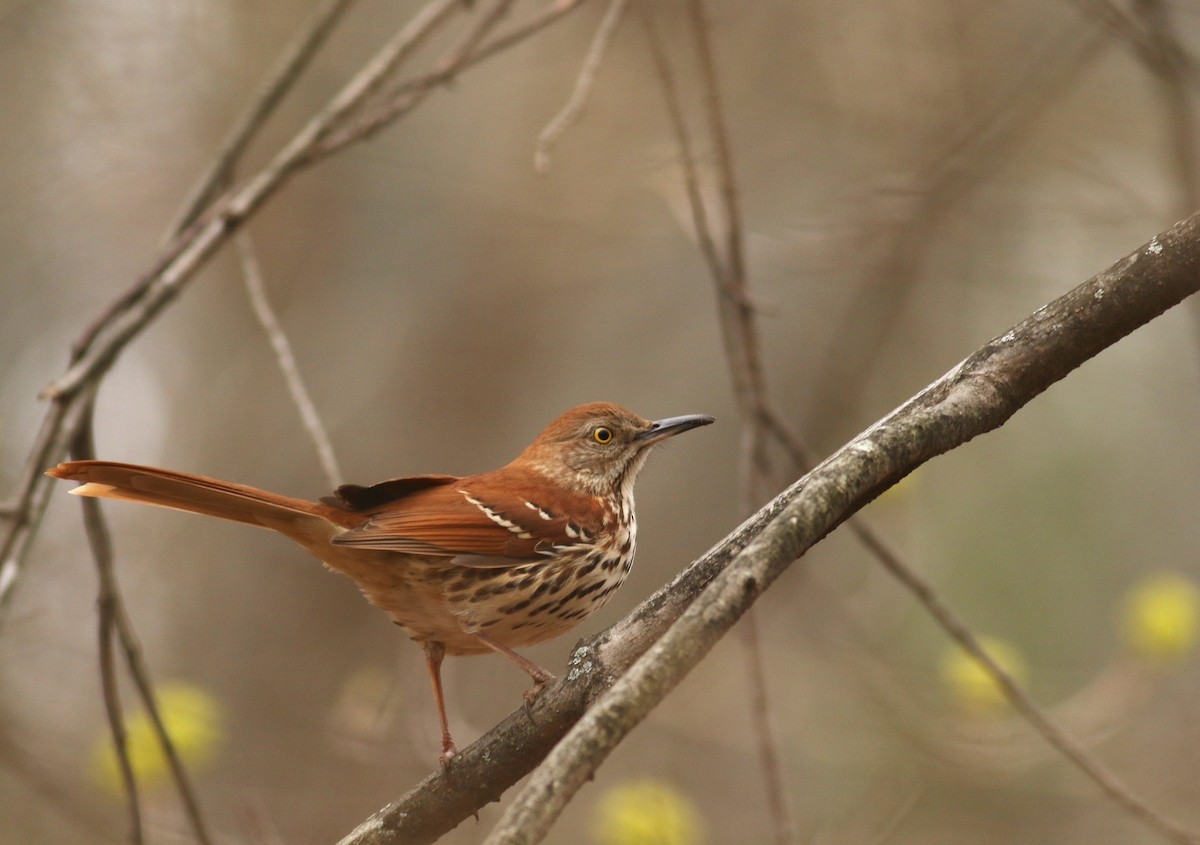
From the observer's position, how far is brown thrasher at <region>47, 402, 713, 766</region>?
291cm

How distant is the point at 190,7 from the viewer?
5.80 meters

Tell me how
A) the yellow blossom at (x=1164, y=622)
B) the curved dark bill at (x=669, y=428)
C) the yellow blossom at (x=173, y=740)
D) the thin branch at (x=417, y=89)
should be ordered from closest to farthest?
the thin branch at (x=417, y=89)
the curved dark bill at (x=669, y=428)
the yellow blossom at (x=173, y=740)
the yellow blossom at (x=1164, y=622)

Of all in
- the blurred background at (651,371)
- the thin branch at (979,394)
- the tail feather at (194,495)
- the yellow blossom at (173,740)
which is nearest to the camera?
the thin branch at (979,394)

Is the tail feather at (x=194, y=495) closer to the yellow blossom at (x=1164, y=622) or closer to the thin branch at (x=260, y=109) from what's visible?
the thin branch at (x=260, y=109)

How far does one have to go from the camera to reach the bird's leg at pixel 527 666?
2543 millimetres

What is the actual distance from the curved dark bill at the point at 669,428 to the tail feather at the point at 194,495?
1201 mm

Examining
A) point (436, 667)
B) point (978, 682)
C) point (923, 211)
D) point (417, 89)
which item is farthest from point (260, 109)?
point (978, 682)

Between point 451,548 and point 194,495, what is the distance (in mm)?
655

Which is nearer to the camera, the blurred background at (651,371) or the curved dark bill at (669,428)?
the curved dark bill at (669,428)

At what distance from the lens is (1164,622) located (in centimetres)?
411

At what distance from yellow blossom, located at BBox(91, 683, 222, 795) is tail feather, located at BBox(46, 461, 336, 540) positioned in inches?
46.4

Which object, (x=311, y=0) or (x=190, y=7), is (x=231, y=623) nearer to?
(x=190, y=7)

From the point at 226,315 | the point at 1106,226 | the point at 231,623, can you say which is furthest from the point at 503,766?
the point at 226,315

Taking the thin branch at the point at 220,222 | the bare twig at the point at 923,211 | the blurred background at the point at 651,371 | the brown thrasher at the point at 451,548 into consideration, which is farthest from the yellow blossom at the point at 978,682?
the thin branch at the point at 220,222
